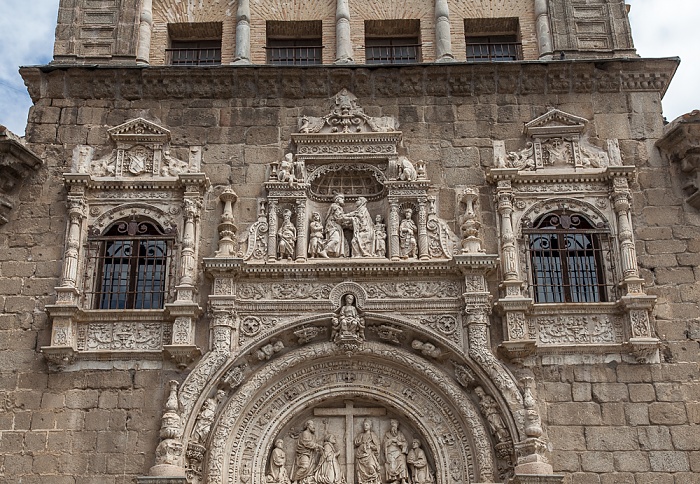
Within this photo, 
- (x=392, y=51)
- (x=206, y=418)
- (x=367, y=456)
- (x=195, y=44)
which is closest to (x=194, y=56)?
(x=195, y=44)

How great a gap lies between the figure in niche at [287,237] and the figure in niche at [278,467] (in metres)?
2.47

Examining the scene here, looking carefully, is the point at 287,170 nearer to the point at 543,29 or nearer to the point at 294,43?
the point at 294,43

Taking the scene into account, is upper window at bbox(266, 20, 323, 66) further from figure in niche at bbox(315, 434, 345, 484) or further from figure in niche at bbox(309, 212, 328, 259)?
figure in niche at bbox(315, 434, 345, 484)

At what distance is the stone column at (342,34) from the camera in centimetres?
1411

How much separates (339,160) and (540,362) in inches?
155

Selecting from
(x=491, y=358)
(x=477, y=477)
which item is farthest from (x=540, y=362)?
(x=477, y=477)

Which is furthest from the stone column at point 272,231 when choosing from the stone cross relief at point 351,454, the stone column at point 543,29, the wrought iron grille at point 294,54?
the stone column at point 543,29

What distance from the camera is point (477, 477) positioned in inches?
452

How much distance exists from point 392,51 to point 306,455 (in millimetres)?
6470

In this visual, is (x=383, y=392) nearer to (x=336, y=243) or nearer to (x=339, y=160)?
(x=336, y=243)

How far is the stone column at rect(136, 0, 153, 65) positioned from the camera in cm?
1423

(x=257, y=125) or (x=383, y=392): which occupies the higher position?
(x=257, y=125)

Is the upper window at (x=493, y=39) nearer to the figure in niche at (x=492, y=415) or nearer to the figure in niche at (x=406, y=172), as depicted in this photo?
the figure in niche at (x=406, y=172)

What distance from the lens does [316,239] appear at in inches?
501
